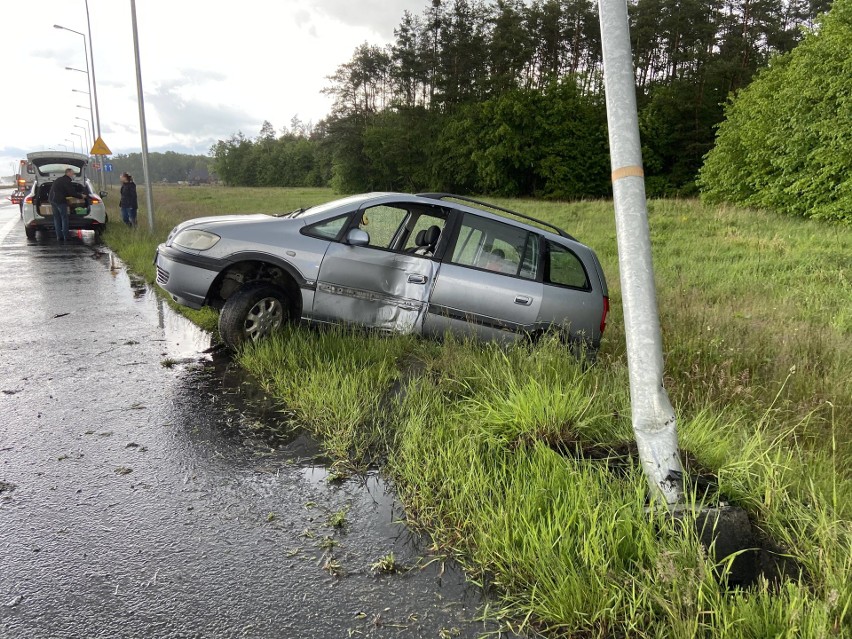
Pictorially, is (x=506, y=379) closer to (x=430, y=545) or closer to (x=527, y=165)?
(x=430, y=545)

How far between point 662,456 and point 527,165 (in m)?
52.4

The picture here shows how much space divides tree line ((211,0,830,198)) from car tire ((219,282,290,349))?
4532 cm

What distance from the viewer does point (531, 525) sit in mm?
2777

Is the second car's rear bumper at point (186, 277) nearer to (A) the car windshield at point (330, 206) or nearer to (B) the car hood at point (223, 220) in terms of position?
(B) the car hood at point (223, 220)

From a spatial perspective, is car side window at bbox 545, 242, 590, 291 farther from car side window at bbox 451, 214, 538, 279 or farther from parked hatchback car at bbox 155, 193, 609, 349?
car side window at bbox 451, 214, 538, 279

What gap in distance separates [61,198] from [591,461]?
17.0 meters

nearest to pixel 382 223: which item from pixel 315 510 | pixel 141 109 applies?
pixel 315 510

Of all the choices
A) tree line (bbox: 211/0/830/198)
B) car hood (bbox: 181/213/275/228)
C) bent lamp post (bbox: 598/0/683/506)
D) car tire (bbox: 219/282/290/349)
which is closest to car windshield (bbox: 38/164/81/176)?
car hood (bbox: 181/213/275/228)

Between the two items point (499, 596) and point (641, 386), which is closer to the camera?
point (499, 596)

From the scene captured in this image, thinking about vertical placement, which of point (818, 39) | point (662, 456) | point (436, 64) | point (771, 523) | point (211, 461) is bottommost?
point (211, 461)

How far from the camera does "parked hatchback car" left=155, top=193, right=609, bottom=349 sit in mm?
6066

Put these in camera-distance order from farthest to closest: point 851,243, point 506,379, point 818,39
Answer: point 818,39 < point 851,243 < point 506,379

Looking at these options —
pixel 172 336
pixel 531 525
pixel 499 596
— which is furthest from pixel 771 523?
pixel 172 336

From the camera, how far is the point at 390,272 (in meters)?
6.22
